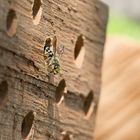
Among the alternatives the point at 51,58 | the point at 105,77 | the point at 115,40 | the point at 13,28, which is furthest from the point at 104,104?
the point at 13,28

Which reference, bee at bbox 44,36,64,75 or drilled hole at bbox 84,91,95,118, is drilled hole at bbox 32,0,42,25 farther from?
drilled hole at bbox 84,91,95,118

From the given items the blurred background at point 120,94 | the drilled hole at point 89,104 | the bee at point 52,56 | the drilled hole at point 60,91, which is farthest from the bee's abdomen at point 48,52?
the blurred background at point 120,94

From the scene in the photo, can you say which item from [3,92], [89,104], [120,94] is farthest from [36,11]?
[120,94]

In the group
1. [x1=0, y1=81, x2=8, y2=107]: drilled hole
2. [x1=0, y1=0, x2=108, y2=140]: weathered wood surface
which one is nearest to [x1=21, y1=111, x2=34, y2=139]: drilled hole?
[x1=0, y1=0, x2=108, y2=140]: weathered wood surface

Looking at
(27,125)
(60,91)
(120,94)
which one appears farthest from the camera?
(120,94)

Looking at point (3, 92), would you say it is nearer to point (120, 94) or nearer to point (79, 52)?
point (79, 52)

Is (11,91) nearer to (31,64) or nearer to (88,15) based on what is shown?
(31,64)

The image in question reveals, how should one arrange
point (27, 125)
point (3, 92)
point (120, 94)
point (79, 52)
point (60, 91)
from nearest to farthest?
point (3, 92)
point (27, 125)
point (60, 91)
point (79, 52)
point (120, 94)
